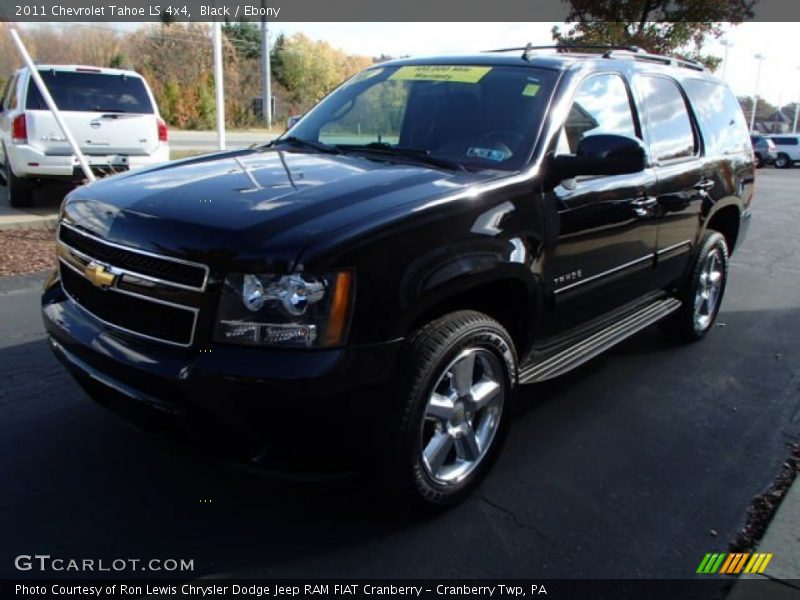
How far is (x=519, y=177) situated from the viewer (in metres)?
3.14

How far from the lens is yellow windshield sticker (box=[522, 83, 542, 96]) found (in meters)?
3.54

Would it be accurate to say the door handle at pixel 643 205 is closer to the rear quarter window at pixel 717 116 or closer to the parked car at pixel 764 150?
the rear quarter window at pixel 717 116

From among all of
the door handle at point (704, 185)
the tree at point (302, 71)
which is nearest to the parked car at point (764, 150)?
the tree at point (302, 71)

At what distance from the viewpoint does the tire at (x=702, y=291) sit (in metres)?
5.02

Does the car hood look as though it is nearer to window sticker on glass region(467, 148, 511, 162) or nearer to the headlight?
the headlight

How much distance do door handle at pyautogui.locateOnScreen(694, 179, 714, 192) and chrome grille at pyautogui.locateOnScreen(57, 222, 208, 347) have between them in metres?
3.58

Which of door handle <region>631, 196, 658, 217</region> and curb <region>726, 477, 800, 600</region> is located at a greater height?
door handle <region>631, 196, 658, 217</region>

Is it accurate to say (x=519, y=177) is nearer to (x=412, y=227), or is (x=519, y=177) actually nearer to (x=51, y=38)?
(x=412, y=227)

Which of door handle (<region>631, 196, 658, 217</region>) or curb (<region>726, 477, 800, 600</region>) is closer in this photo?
curb (<region>726, 477, 800, 600</region>)

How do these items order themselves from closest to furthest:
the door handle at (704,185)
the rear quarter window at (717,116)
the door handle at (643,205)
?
1. the door handle at (643,205)
2. the door handle at (704,185)
3. the rear quarter window at (717,116)

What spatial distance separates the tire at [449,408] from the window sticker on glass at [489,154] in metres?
0.83

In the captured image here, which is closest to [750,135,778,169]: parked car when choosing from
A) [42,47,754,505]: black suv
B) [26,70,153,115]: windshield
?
[26,70,153,115]: windshield

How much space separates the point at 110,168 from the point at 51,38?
34.9 m

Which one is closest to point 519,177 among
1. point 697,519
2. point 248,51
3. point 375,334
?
point 375,334
